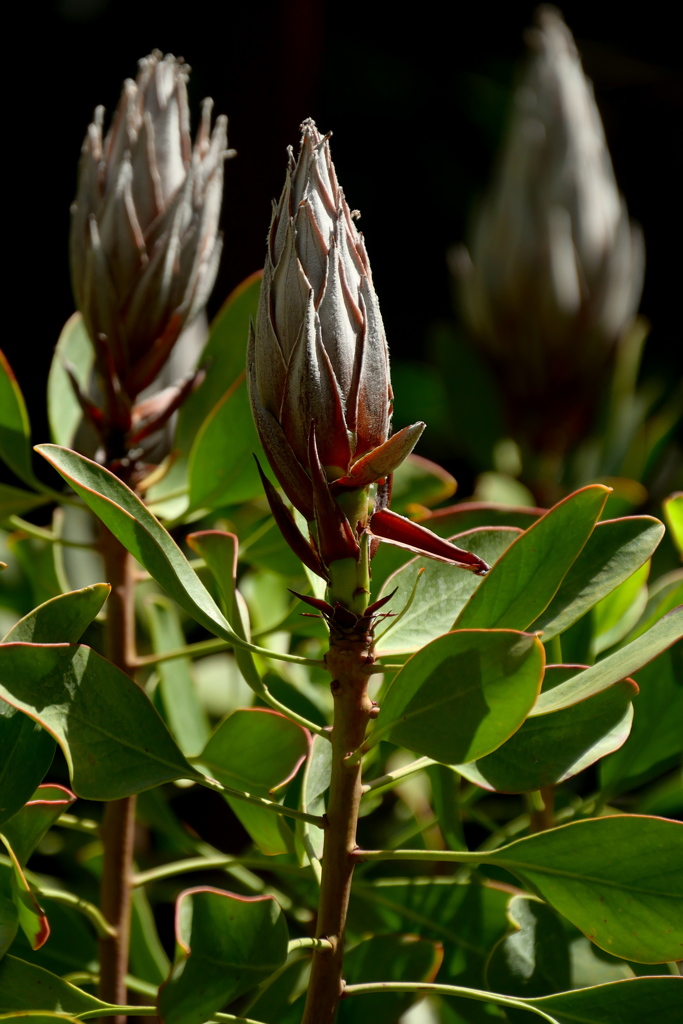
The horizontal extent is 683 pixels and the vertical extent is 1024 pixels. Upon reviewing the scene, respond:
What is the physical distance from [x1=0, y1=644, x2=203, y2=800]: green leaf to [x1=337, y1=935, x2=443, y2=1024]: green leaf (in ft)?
0.48

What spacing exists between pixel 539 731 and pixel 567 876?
62 millimetres

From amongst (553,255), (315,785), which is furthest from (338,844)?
(553,255)

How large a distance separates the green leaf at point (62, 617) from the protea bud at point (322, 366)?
9 centimetres

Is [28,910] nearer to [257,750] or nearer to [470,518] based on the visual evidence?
[257,750]

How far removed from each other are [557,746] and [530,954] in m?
0.12

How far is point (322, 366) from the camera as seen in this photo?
1.22 ft

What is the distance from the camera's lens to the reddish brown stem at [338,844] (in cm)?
42

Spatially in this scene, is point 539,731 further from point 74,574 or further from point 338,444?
point 74,574

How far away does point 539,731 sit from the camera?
17.1 inches

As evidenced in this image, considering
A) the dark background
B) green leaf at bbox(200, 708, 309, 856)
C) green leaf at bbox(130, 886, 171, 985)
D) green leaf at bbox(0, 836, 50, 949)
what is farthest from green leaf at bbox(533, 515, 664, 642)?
the dark background

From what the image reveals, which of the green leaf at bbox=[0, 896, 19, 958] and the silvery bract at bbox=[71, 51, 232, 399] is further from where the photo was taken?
the silvery bract at bbox=[71, 51, 232, 399]

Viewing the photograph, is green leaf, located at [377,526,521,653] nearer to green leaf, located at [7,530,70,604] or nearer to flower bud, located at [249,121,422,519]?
Answer: flower bud, located at [249,121,422,519]

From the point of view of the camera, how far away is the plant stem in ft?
1.76

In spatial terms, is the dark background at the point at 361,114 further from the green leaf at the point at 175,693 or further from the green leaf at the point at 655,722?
the green leaf at the point at 655,722
